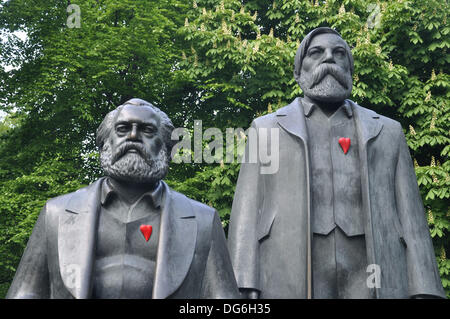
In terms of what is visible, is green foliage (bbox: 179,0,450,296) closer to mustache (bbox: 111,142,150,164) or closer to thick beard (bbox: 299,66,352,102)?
thick beard (bbox: 299,66,352,102)

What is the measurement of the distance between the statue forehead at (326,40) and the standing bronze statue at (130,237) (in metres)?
2.09

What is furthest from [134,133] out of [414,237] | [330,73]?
[414,237]

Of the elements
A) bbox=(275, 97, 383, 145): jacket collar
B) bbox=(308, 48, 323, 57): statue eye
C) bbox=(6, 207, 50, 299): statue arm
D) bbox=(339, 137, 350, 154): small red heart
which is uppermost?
bbox=(308, 48, 323, 57): statue eye

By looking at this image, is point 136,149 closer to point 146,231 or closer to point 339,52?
point 146,231

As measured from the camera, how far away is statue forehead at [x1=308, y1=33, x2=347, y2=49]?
5926 mm

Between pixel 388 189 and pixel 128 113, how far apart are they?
2395mm

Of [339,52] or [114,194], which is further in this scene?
[339,52]

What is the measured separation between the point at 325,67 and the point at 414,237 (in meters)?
1.61

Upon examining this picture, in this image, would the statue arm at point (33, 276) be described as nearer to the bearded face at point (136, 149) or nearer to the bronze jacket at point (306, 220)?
the bearded face at point (136, 149)

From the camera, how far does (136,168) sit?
420cm

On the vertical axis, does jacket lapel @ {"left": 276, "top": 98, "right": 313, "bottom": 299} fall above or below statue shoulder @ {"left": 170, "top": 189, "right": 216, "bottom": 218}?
above

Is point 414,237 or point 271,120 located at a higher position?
point 271,120

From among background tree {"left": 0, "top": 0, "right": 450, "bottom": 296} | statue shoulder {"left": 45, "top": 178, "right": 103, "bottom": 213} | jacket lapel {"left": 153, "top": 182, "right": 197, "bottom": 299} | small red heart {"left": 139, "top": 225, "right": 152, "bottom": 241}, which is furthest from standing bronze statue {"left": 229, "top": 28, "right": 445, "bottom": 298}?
background tree {"left": 0, "top": 0, "right": 450, "bottom": 296}
